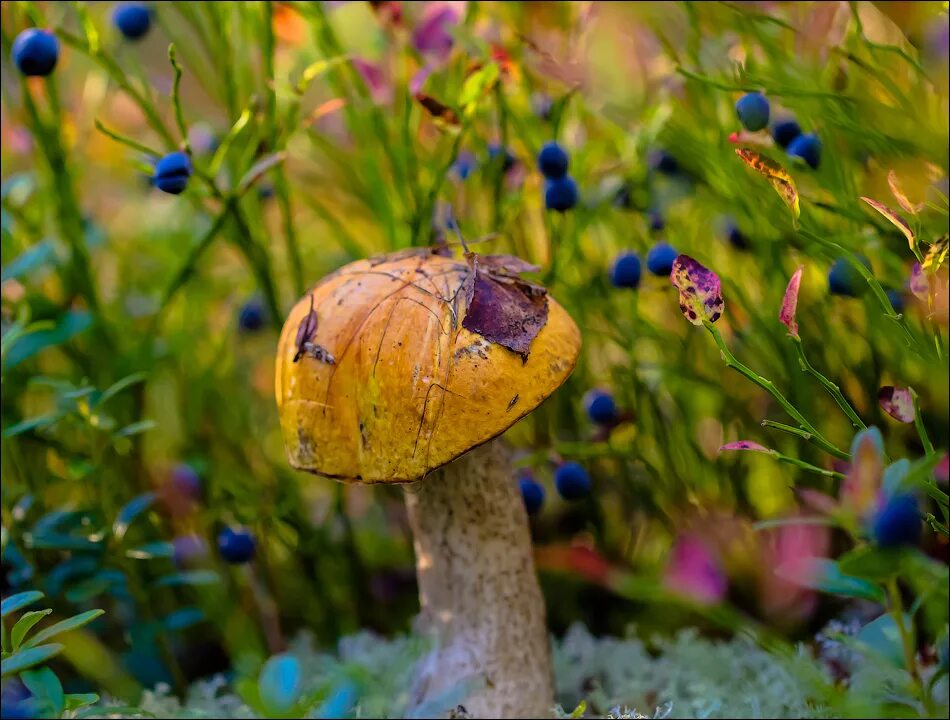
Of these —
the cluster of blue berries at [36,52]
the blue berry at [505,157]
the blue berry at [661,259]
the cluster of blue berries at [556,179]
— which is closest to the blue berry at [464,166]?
the blue berry at [505,157]

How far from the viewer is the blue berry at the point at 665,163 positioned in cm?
94

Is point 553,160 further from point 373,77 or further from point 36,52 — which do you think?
point 36,52

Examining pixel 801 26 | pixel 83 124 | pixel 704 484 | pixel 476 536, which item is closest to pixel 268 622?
pixel 476 536

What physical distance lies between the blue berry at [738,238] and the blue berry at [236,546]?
0.54 metres

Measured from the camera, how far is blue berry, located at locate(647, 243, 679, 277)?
2.40 feet

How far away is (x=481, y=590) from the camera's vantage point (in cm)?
75

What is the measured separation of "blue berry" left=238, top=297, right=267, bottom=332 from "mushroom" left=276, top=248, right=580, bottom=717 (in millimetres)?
344

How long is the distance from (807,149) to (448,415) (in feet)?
1.15

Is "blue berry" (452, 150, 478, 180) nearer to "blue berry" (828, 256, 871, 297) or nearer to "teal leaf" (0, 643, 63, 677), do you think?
"blue berry" (828, 256, 871, 297)

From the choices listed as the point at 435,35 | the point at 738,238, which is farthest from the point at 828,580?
the point at 435,35

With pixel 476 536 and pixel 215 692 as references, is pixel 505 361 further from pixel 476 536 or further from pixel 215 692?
pixel 215 692

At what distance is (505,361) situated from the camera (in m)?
0.60

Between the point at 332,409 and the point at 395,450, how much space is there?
59 millimetres

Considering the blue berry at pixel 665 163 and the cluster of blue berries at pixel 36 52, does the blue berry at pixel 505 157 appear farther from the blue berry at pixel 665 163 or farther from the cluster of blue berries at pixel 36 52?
the cluster of blue berries at pixel 36 52
